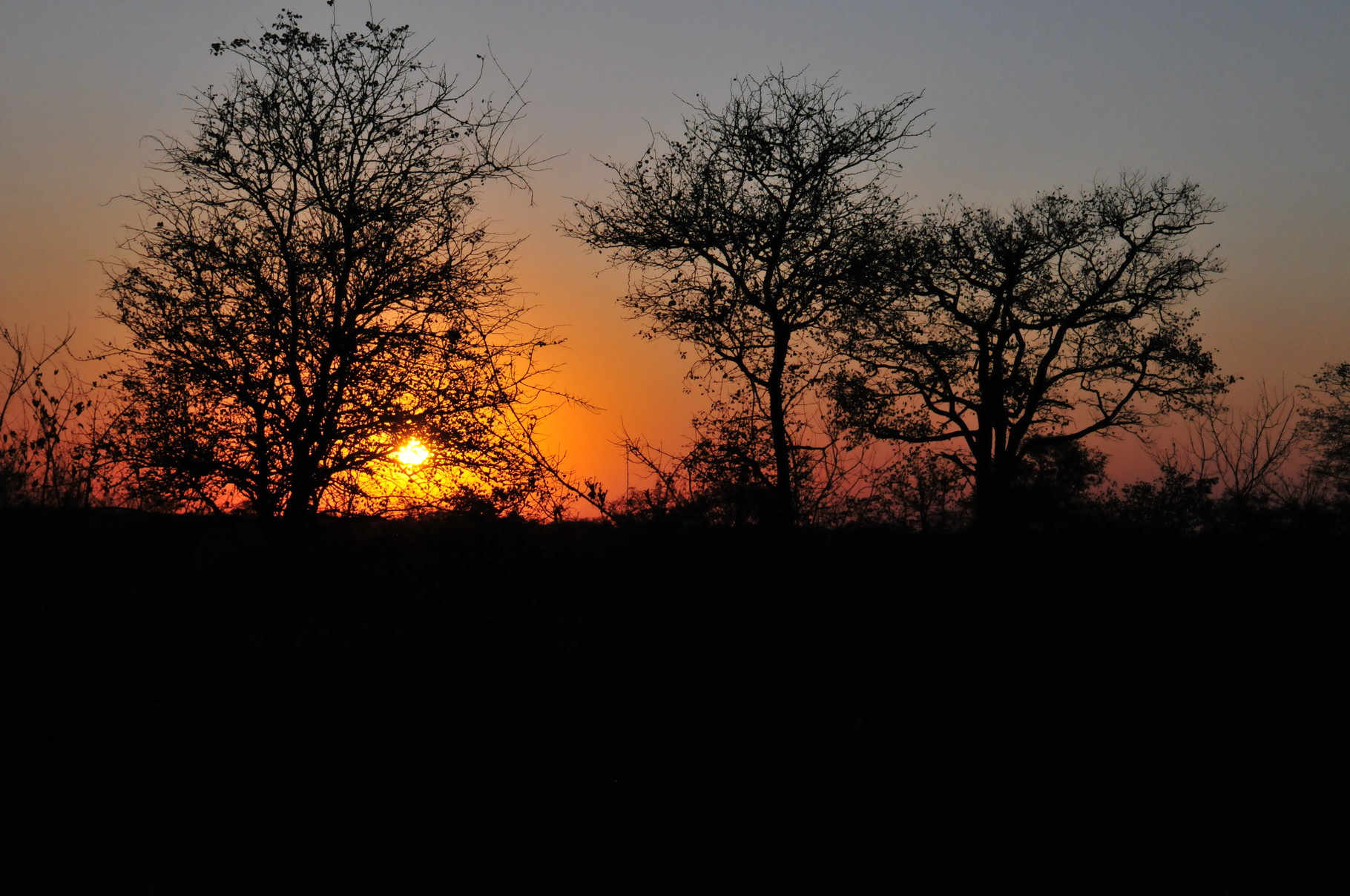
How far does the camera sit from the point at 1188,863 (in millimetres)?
6648

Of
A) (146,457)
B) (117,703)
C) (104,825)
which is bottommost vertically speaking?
(104,825)

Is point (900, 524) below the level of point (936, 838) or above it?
above

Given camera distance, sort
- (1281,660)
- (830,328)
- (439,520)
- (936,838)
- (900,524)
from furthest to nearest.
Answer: (830,328)
(439,520)
(900,524)
(1281,660)
(936,838)

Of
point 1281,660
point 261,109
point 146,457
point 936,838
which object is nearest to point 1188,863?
point 936,838

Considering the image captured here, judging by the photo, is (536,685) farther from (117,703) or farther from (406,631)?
(117,703)

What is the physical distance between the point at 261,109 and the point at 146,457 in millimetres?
6055

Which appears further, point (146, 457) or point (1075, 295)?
point (1075, 295)

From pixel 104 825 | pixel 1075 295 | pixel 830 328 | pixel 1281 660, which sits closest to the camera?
pixel 104 825

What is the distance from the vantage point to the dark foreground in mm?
7273

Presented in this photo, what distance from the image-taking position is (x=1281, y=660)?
925 centimetres

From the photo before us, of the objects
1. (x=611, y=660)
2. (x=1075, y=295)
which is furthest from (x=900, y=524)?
(x=1075, y=295)

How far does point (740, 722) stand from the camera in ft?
30.2

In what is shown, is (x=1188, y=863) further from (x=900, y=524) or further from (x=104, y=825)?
(x=104, y=825)

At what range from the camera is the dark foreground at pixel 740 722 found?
727 centimetres
